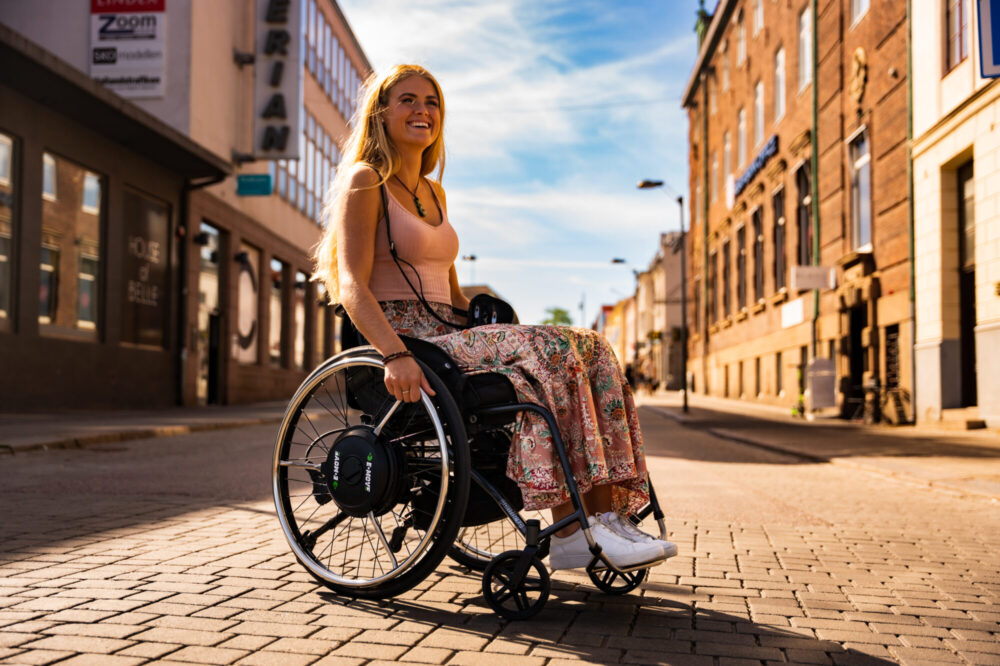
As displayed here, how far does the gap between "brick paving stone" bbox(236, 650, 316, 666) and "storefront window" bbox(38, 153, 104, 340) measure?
15.3 m

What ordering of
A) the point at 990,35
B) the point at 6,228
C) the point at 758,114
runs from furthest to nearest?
1. the point at 758,114
2. the point at 6,228
3. the point at 990,35

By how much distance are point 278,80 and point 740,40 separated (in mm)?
17377

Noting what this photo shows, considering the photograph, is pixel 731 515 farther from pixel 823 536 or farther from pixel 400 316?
pixel 400 316

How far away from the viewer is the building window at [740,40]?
32969 millimetres

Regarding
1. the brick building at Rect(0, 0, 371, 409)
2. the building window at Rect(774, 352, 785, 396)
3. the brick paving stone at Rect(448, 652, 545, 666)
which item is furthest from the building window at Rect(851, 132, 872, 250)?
the brick paving stone at Rect(448, 652, 545, 666)

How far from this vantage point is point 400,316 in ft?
11.6

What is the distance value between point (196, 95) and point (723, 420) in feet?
46.2

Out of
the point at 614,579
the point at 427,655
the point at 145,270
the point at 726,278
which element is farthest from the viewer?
the point at 726,278

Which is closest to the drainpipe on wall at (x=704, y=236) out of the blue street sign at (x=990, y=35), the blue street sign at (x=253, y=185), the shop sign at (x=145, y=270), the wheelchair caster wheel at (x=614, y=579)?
the blue street sign at (x=253, y=185)

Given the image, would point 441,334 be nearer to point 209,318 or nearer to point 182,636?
point 182,636

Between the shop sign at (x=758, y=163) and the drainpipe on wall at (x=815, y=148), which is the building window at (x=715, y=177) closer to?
the shop sign at (x=758, y=163)

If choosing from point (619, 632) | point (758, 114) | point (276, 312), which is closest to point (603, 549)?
point (619, 632)

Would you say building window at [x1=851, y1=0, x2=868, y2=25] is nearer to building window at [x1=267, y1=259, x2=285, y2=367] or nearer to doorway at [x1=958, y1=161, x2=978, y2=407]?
doorway at [x1=958, y1=161, x2=978, y2=407]

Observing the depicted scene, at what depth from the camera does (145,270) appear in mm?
20422
